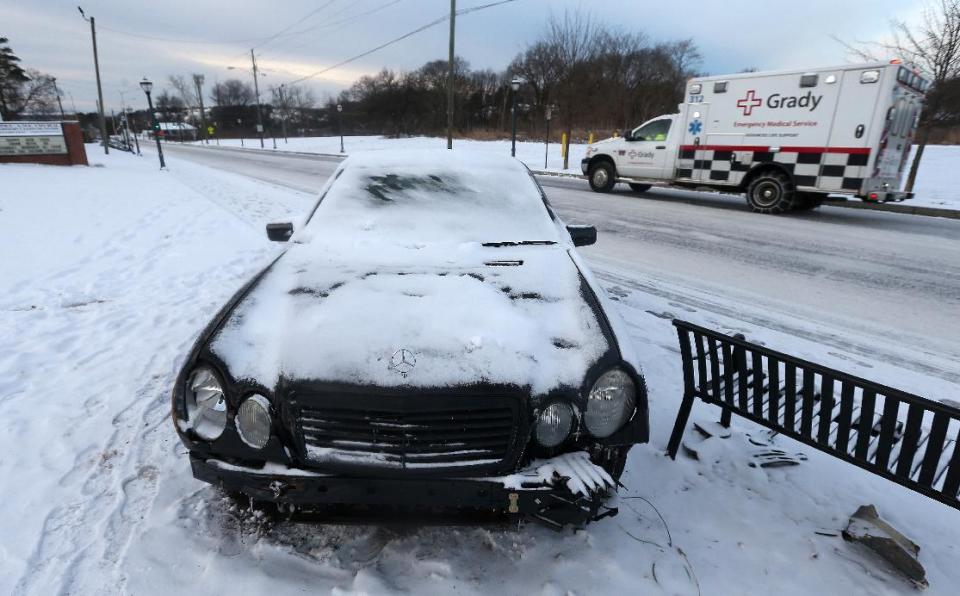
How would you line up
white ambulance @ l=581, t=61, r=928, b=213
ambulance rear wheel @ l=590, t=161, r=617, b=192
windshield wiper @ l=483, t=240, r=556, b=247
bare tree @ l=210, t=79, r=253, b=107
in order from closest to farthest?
windshield wiper @ l=483, t=240, r=556, b=247 < white ambulance @ l=581, t=61, r=928, b=213 < ambulance rear wheel @ l=590, t=161, r=617, b=192 < bare tree @ l=210, t=79, r=253, b=107

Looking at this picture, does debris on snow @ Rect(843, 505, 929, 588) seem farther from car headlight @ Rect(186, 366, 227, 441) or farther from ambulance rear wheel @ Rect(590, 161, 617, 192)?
ambulance rear wheel @ Rect(590, 161, 617, 192)

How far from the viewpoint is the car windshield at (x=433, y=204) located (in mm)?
2775

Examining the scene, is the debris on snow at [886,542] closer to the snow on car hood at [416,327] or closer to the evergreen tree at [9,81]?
the snow on car hood at [416,327]

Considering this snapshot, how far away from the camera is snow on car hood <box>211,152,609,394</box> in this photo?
1.71 meters

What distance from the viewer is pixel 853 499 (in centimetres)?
229

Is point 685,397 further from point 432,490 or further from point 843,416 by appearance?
point 432,490

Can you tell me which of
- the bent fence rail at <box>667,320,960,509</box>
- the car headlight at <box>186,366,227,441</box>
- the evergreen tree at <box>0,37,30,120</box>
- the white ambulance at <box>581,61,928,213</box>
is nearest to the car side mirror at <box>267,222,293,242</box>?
the car headlight at <box>186,366,227,441</box>

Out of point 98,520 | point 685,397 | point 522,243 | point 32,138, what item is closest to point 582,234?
point 522,243

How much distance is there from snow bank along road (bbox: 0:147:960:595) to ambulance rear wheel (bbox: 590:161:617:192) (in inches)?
297

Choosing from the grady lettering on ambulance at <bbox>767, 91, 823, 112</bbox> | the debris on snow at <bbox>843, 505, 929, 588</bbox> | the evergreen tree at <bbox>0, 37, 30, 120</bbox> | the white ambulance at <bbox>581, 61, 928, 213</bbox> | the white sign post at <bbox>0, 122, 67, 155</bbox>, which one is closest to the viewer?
the debris on snow at <bbox>843, 505, 929, 588</bbox>

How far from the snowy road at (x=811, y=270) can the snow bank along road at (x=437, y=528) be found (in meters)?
0.04

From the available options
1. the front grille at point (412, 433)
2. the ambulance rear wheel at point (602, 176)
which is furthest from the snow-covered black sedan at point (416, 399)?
the ambulance rear wheel at point (602, 176)

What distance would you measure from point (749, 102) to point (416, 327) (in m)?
11.2

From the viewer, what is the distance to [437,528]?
2.02 metres
